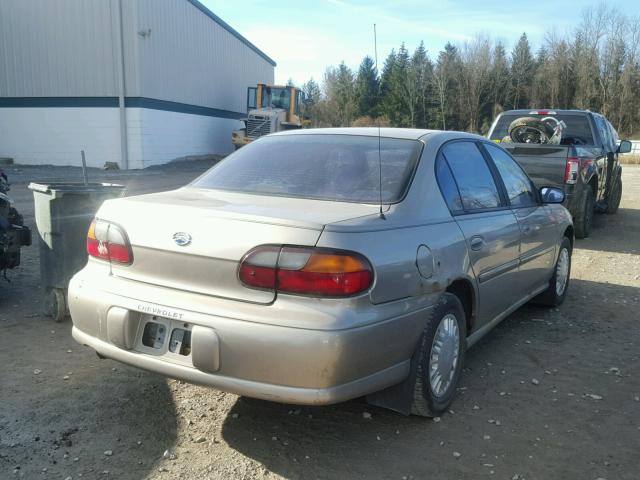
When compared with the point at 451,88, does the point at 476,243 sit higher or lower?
lower

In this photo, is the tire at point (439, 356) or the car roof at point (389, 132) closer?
the tire at point (439, 356)

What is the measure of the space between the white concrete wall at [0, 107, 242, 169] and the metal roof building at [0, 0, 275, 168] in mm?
40

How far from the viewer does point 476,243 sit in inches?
143

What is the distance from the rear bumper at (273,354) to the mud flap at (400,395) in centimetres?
13

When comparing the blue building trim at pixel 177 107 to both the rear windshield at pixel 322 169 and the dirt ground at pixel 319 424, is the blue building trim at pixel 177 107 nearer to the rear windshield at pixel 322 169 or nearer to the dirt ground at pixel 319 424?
the dirt ground at pixel 319 424

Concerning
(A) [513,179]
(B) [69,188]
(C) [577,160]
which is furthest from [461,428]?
(C) [577,160]

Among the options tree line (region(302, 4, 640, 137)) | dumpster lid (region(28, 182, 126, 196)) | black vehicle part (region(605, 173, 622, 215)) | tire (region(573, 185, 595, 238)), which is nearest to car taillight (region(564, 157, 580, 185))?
tire (region(573, 185, 595, 238))

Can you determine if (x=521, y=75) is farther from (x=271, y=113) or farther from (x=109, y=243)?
(x=109, y=243)

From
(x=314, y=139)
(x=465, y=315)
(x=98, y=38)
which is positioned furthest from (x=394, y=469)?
(x=98, y=38)

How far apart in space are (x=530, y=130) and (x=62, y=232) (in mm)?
7644

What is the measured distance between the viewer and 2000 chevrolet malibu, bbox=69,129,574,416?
261 centimetres

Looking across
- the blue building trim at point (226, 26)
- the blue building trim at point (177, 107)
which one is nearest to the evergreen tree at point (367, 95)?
the blue building trim at point (226, 26)

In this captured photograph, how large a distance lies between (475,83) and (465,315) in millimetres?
45494

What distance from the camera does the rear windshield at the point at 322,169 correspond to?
3.29 metres
